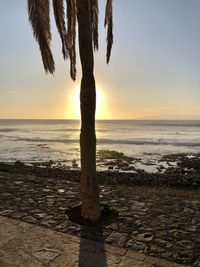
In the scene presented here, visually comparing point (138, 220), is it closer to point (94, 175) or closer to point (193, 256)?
point (94, 175)

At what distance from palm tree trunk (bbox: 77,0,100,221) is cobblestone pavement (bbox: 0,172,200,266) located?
556 mm

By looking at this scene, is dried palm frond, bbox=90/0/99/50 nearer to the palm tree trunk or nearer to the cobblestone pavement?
the palm tree trunk

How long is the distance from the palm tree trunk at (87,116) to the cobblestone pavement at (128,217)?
1.83 ft

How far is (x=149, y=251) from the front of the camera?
18.0 ft

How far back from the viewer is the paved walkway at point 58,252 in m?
4.92

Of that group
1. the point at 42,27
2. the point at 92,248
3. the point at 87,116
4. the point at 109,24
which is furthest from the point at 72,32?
the point at 92,248

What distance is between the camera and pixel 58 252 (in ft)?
17.2

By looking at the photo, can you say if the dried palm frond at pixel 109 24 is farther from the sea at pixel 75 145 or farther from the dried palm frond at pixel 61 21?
the sea at pixel 75 145

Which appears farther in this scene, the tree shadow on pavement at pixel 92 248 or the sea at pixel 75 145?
the sea at pixel 75 145

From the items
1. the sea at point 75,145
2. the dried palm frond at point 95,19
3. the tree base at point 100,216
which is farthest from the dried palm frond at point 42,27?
the sea at point 75,145

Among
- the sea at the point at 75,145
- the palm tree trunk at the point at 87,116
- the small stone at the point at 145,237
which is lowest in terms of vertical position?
the sea at the point at 75,145

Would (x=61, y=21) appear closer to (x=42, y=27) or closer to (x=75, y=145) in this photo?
(x=42, y=27)

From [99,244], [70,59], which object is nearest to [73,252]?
[99,244]

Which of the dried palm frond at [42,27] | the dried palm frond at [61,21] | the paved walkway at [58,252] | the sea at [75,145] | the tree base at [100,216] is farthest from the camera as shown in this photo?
the sea at [75,145]
